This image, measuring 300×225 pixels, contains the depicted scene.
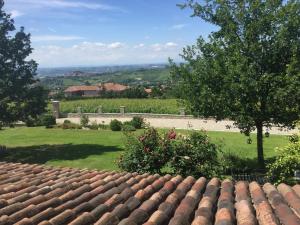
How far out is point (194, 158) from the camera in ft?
53.0

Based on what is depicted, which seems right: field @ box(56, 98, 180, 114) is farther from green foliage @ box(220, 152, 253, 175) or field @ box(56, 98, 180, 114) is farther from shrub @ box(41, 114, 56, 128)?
green foliage @ box(220, 152, 253, 175)

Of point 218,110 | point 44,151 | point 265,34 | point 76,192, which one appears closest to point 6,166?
point 76,192

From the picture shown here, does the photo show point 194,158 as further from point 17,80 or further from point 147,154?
point 17,80

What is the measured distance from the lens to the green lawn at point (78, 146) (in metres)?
24.4

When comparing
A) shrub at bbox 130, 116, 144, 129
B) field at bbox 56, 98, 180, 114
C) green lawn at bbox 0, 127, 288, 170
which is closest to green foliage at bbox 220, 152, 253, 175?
green lawn at bbox 0, 127, 288, 170

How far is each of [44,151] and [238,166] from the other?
14385 millimetres

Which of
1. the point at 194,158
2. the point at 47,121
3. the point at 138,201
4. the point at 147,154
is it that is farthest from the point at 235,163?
the point at 47,121

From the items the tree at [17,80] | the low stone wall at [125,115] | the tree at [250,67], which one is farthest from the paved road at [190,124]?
the tree at [250,67]

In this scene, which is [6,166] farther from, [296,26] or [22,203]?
[296,26]

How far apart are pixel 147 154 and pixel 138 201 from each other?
32.4ft

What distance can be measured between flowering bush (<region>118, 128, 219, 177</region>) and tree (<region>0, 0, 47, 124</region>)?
14.0 meters

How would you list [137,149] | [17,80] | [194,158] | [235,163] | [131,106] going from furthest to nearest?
1. [131,106]
2. [17,80]
3. [235,163]
4. [137,149]
5. [194,158]

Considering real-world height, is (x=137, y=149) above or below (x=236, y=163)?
above

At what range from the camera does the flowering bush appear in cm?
1611
